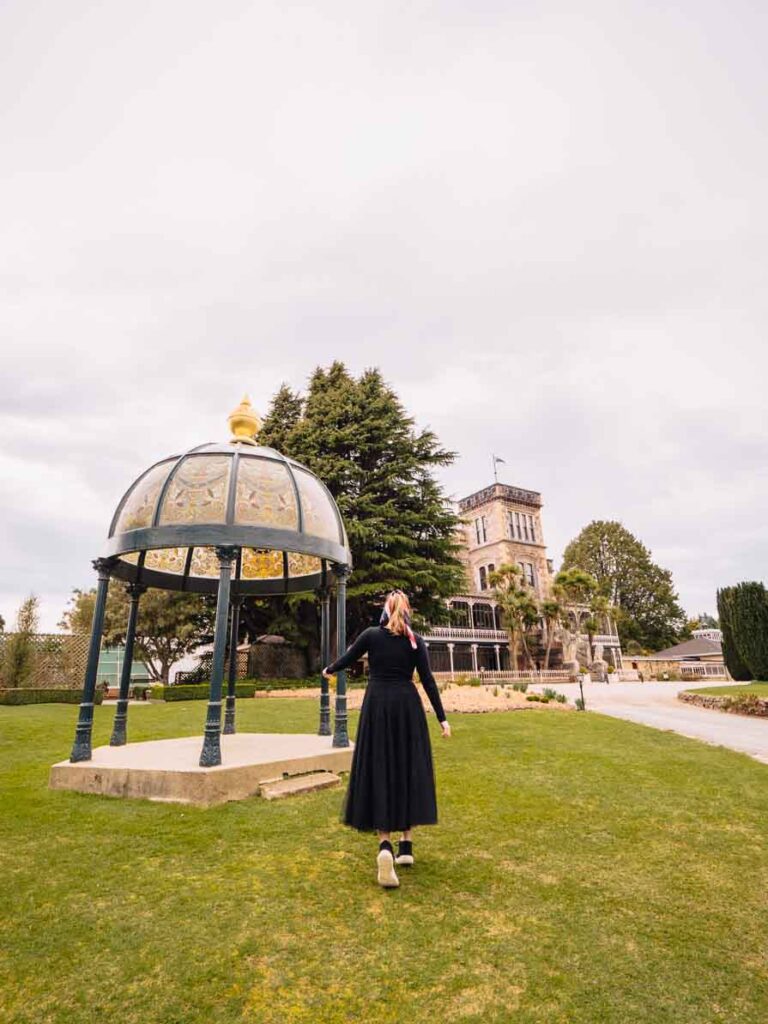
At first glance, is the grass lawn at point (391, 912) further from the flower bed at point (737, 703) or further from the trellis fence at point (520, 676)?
the trellis fence at point (520, 676)

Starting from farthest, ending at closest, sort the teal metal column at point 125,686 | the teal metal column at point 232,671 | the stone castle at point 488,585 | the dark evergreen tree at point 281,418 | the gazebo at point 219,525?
the stone castle at point 488,585 < the dark evergreen tree at point 281,418 < the teal metal column at point 232,671 < the teal metal column at point 125,686 < the gazebo at point 219,525

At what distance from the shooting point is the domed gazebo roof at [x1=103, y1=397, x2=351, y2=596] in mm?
6168

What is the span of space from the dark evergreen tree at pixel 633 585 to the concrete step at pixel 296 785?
5631 centimetres

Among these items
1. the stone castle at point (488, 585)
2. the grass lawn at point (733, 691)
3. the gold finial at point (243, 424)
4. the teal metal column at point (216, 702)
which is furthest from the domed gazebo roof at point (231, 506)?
the stone castle at point (488, 585)

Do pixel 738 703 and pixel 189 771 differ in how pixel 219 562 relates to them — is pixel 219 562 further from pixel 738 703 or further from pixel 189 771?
pixel 738 703

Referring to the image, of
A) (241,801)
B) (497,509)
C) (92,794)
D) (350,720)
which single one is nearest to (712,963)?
(241,801)

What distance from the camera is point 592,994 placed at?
238 cm

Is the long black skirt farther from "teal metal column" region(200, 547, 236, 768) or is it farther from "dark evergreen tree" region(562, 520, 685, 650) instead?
"dark evergreen tree" region(562, 520, 685, 650)

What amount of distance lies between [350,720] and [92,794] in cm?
688

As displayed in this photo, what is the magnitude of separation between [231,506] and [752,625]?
31093 mm

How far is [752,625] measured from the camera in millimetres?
27531

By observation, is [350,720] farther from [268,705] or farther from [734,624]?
[734,624]

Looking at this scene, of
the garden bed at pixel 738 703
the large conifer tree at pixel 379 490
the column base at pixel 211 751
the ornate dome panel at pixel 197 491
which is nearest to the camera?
the column base at pixel 211 751

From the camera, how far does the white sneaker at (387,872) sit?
3.47 metres
